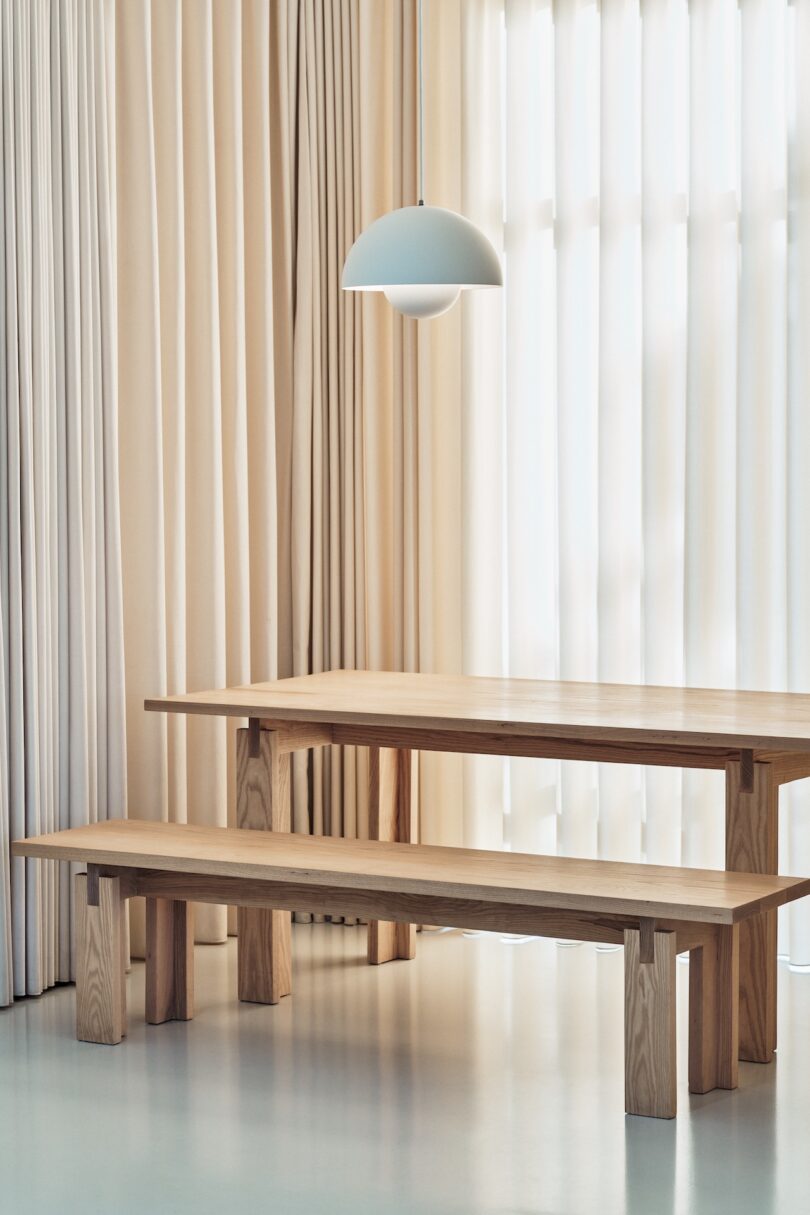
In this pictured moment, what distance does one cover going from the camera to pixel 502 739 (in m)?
4.22

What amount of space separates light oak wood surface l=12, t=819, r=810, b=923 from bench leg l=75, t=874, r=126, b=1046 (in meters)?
0.11

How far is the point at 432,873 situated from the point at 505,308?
214cm

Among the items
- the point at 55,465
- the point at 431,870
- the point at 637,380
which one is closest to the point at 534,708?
the point at 431,870

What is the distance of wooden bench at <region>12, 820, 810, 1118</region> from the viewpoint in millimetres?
3422

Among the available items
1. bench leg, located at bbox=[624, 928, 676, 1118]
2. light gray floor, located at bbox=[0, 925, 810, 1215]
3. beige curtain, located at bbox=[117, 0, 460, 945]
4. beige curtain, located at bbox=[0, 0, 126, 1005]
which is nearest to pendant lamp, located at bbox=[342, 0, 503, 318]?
beige curtain, located at bbox=[0, 0, 126, 1005]

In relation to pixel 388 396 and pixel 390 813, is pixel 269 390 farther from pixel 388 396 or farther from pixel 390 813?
pixel 390 813

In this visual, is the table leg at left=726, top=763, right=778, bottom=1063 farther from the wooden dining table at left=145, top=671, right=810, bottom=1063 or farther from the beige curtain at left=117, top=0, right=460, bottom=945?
the beige curtain at left=117, top=0, right=460, bottom=945

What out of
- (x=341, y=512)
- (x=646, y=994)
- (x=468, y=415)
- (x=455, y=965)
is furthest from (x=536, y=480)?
(x=646, y=994)

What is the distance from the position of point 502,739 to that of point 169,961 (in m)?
1.04

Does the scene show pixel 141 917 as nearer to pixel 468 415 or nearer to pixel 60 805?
pixel 60 805

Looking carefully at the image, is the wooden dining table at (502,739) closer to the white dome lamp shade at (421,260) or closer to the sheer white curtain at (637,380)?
the sheer white curtain at (637,380)

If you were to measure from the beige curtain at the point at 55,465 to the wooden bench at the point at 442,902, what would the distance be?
298 millimetres

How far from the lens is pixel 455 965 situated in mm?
4750

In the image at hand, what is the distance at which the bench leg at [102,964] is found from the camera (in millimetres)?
3963
